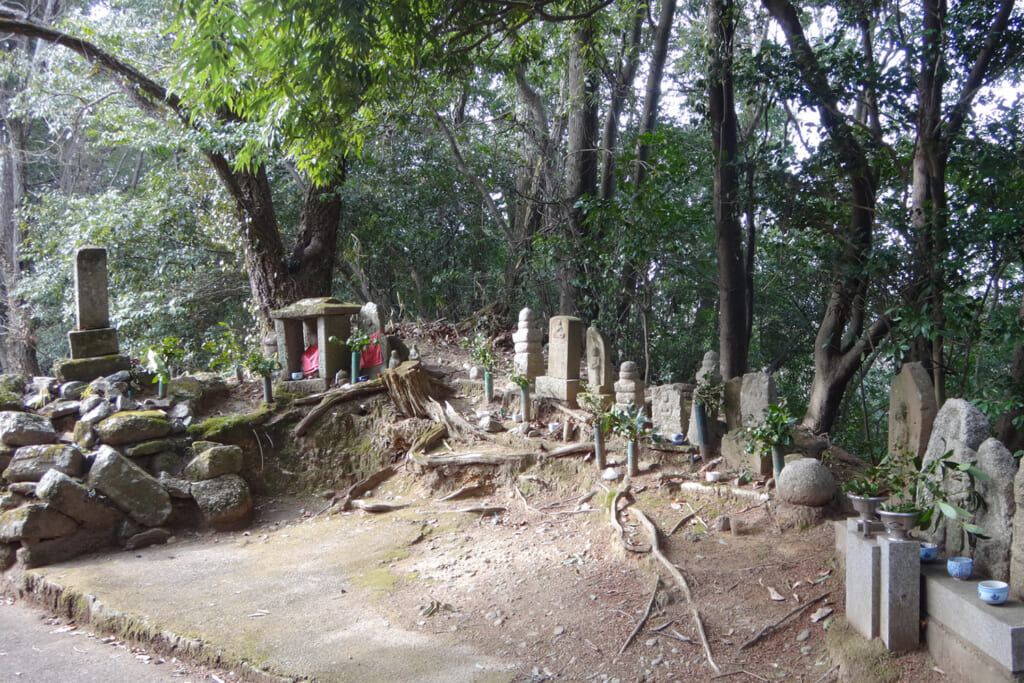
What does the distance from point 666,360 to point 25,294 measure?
38.7ft

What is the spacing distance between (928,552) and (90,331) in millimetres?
9010

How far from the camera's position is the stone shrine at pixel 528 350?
790 cm

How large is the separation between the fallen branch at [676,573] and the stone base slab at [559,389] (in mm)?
2094

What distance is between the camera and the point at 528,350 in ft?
26.1

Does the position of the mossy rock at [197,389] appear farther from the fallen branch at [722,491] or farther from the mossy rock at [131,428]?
the fallen branch at [722,491]

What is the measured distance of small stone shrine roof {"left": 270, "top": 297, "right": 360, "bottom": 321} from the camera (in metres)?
8.69

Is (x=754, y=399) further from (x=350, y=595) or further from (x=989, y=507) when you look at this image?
(x=350, y=595)

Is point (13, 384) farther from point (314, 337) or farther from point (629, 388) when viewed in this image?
point (629, 388)

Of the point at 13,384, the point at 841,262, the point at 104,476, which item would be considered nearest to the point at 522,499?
the point at 841,262

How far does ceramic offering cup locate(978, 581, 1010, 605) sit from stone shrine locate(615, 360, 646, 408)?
12.4ft

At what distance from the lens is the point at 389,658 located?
4176mm

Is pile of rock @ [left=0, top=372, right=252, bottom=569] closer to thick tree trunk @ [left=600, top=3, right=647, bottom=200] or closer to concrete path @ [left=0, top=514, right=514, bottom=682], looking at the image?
concrete path @ [left=0, top=514, right=514, bottom=682]

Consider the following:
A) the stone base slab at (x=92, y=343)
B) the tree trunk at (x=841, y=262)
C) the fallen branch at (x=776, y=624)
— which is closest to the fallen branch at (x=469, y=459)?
the tree trunk at (x=841, y=262)

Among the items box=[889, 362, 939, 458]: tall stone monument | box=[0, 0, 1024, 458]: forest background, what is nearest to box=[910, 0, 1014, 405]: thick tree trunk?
box=[0, 0, 1024, 458]: forest background
